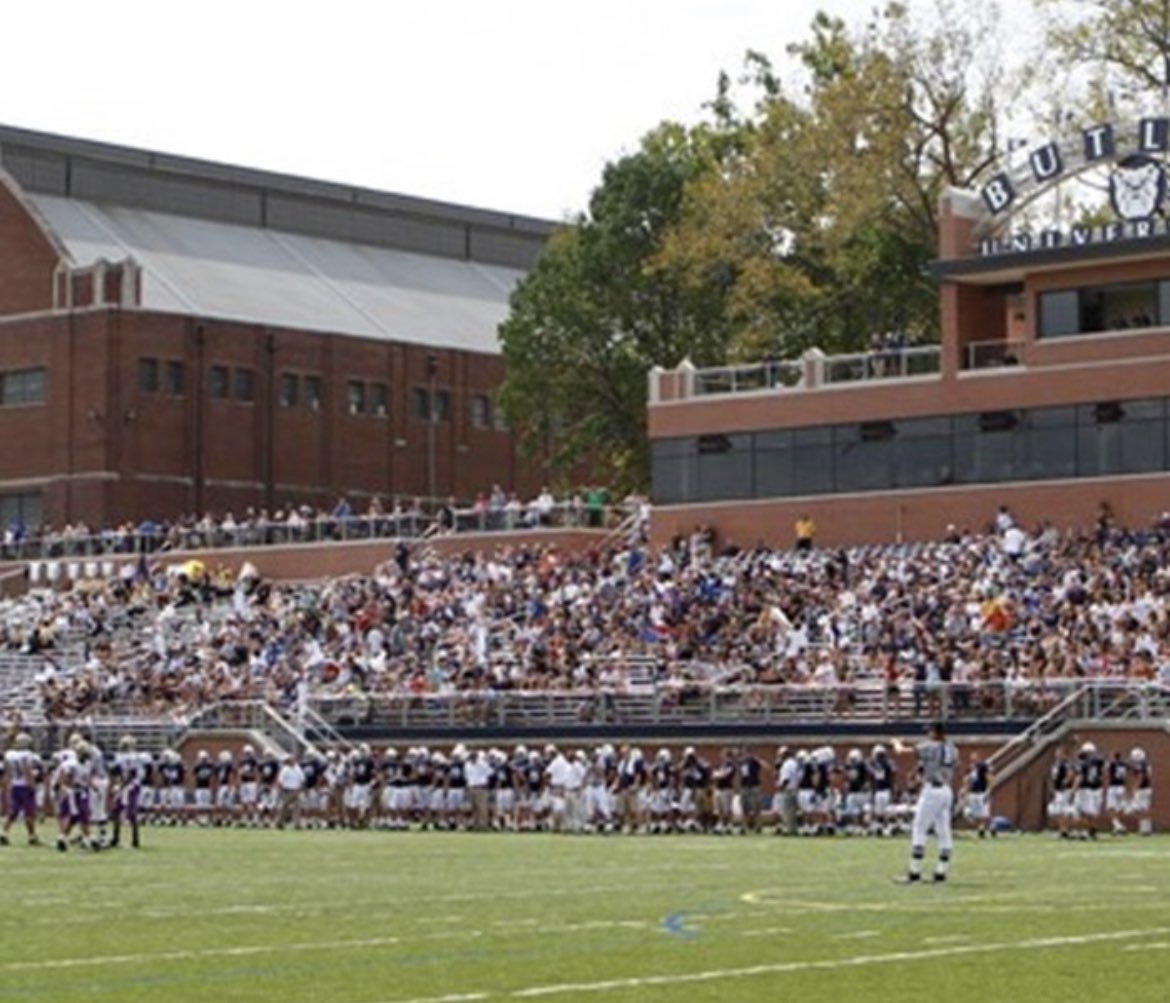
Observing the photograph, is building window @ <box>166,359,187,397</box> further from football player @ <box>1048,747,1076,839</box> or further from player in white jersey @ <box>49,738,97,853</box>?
player in white jersey @ <box>49,738,97,853</box>

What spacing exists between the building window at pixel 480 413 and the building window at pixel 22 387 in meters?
15.3

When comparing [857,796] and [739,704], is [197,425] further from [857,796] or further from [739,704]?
[857,796]

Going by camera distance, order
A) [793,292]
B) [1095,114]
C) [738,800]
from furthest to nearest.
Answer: [793,292]
[1095,114]
[738,800]

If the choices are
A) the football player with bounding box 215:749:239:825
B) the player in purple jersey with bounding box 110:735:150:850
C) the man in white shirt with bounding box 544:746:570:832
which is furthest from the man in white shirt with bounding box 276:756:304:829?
the player in purple jersey with bounding box 110:735:150:850

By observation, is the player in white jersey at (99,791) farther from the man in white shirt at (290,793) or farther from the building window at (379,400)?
the building window at (379,400)

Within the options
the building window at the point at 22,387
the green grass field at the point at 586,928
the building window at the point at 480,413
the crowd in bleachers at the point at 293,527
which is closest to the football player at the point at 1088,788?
the green grass field at the point at 586,928

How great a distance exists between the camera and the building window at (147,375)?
283ft

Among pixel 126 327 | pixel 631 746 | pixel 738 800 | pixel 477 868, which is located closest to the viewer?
pixel 477 868

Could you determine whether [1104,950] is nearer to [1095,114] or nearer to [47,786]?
[47,786]

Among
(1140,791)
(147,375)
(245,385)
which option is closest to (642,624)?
(1140,791)

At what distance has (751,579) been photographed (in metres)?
60.2

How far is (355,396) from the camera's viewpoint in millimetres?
92688

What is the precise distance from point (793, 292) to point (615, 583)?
1790 centimetres

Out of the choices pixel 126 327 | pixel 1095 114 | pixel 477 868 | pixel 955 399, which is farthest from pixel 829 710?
pixel 126 327
